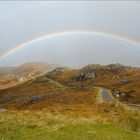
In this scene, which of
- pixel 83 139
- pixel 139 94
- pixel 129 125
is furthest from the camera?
pixel 139 94

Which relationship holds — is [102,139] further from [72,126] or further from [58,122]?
[58,122]

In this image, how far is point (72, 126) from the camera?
26.1 m

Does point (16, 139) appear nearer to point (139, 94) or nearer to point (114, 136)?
point (114, 136)

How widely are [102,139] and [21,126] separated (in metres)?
9.03

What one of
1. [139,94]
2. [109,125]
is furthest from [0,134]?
[139,94]

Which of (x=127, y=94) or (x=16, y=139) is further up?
(x=127, y=94)

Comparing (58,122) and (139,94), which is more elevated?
(139,94)

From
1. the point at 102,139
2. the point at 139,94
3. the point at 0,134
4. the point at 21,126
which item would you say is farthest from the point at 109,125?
the point at 139,94

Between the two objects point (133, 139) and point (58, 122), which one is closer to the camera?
point (133, 139)

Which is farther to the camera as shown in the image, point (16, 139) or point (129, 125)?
point (129, 125)

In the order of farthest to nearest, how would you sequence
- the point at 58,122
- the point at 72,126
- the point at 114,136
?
1. the point at 58,122
2. the point at 72,126
3. the point at 114,136

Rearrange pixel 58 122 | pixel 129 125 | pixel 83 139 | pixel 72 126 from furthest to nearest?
pixel 129 125
pixel 58 122
pixel 72 126
pixel 83 139

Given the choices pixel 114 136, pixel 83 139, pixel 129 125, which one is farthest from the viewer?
pixel 129 125

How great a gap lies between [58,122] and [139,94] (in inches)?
5140
